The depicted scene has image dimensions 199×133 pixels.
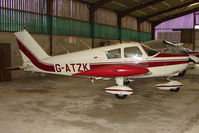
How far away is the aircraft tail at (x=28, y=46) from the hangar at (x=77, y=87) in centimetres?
117

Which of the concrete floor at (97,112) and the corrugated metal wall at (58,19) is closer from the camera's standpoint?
the concrete floor at (97,112)

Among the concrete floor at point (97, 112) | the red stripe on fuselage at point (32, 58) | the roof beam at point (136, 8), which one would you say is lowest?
the concrete floor at point (97, 112)

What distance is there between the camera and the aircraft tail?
7.62m

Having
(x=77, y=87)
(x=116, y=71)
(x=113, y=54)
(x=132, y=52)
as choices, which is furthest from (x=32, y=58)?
(x=132, y=52)

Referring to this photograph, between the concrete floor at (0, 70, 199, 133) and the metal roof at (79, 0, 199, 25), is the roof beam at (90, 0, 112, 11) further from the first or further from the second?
the concrete floor at (0, 70, 199, 133)

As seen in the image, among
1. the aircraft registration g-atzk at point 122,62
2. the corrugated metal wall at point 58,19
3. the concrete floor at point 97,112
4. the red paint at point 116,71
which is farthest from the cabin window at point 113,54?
the corrugated metal wall at point 58,19

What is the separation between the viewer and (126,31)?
2197cm

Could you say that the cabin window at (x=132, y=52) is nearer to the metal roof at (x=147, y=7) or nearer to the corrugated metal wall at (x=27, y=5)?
the corrugated metal wall at (x=27, y=5)

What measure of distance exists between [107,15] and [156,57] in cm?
1275

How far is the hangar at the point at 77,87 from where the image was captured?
14.3 ft

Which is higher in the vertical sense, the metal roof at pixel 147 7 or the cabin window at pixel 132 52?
the metal roof at pixel 147 7

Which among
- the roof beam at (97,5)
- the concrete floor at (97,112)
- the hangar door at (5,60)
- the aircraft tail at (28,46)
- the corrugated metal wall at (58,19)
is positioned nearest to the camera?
the concrete floor at (97,112)

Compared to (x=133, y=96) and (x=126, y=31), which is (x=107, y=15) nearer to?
(x=126, y=31)

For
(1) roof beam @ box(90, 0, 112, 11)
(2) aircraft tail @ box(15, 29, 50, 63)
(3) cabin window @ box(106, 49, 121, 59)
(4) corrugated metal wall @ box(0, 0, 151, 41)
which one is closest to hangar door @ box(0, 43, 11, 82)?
(4) corrugated metal wall @ box(0, 0, 151, 41)
